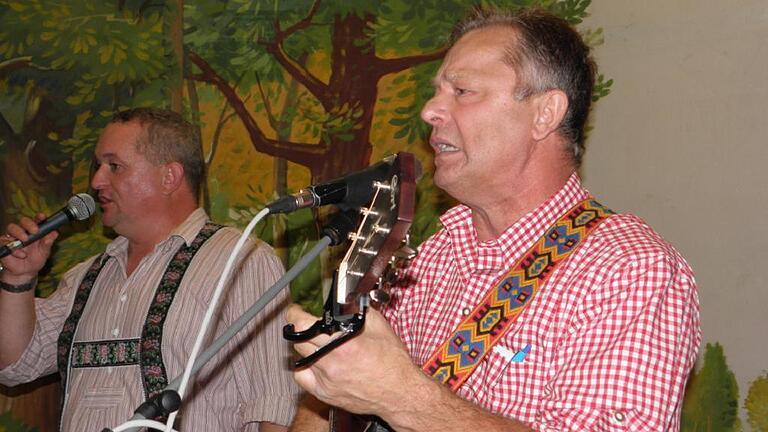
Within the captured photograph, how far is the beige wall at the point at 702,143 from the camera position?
11.1ft

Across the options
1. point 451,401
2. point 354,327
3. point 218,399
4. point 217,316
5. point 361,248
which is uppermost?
point 361,248

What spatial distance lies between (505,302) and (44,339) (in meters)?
2.17

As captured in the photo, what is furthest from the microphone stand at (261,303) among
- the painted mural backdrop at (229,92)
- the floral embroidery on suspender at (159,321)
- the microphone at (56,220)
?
the painted mural backdrop at (229,92)

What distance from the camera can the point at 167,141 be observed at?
12.1 ft

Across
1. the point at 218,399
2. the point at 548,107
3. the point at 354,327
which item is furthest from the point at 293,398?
the point at 354,327

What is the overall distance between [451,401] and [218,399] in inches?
68.0

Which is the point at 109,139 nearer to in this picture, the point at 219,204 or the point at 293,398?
the point at 219,204

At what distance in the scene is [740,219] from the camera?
11.3 feet

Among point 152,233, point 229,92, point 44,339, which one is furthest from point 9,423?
point 229,92

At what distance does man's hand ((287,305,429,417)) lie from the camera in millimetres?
1541

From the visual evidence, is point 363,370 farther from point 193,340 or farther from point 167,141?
point 167,141

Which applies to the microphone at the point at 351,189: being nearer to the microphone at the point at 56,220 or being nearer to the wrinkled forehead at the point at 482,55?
the wrinkled forehead at the point at 482,55

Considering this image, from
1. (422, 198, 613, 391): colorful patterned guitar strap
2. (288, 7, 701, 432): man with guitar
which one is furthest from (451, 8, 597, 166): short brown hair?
(422, 198, 613, 391): colorful patterned guitar strap

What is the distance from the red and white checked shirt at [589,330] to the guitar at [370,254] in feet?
1.60
